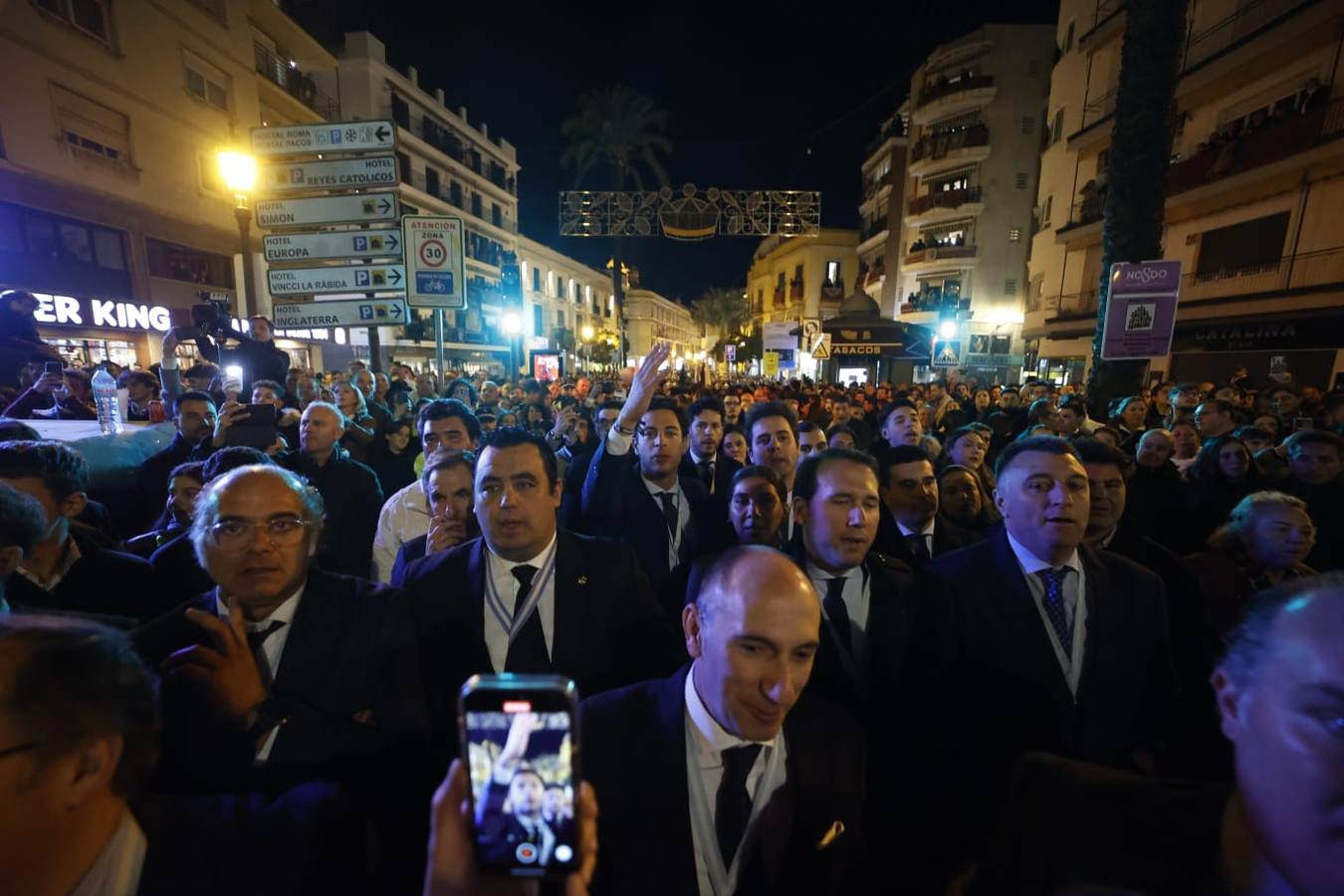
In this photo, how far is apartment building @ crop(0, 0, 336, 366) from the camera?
43.1 ft

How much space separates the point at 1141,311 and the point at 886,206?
37.5 m

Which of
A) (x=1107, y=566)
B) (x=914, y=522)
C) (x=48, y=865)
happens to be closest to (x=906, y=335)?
(x=914, y=522)

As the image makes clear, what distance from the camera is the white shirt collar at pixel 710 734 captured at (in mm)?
1649

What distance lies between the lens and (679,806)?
1617mm

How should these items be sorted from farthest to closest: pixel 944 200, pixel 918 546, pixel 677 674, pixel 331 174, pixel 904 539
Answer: pixel 944 200, pixel 331 174, pixel 918 546, pixel 904 539, pixel 677 674

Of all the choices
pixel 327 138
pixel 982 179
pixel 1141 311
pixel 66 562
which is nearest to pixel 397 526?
pixel 66 562

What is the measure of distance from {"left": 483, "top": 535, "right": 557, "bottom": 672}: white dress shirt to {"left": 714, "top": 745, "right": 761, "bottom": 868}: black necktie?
3.40 ft

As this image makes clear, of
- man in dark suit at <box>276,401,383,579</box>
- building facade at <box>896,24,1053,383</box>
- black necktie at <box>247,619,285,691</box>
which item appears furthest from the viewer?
building facade at <box>896,24,1053,383</box>

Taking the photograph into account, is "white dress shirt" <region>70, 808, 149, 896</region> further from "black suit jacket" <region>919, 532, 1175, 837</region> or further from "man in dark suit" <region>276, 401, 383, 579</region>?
"man in dark suit" <region>276, 401, 383, 579</region>

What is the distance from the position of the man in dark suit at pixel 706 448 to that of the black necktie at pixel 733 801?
3.72 m

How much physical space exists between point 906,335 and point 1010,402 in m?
6.21

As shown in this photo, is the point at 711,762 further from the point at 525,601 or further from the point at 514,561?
the point at 514,561

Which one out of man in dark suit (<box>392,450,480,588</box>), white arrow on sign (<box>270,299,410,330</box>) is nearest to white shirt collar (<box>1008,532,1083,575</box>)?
man in dark suit (<box>392,450,480,588</box>)

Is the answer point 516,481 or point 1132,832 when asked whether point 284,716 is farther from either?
point 1132,832
